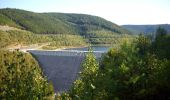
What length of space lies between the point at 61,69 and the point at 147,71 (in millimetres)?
46264

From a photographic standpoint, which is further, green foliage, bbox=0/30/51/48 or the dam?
green foliage, bbox=0/30/51/48

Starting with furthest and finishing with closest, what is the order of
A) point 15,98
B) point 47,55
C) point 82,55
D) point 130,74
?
point 47,55 → point 82,55 → point 130,74 → point 15,98

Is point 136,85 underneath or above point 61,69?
above

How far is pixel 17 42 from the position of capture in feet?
377

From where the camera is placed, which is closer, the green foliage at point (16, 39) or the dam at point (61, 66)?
the dam at point (61, 66)

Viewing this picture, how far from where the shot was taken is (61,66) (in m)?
80.1

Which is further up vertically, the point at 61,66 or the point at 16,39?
the point at 16,39

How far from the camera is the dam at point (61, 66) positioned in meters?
73.4

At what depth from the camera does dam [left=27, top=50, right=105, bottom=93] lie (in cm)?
7339

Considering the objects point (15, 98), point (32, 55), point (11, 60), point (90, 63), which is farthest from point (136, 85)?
point (32, 55)

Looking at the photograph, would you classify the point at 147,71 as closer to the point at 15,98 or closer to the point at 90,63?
the point at 90,63

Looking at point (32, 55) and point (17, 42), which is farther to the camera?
point (17, 42)

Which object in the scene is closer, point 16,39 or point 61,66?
point 61,66

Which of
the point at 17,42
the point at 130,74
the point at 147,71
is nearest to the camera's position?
the point at 130,74
